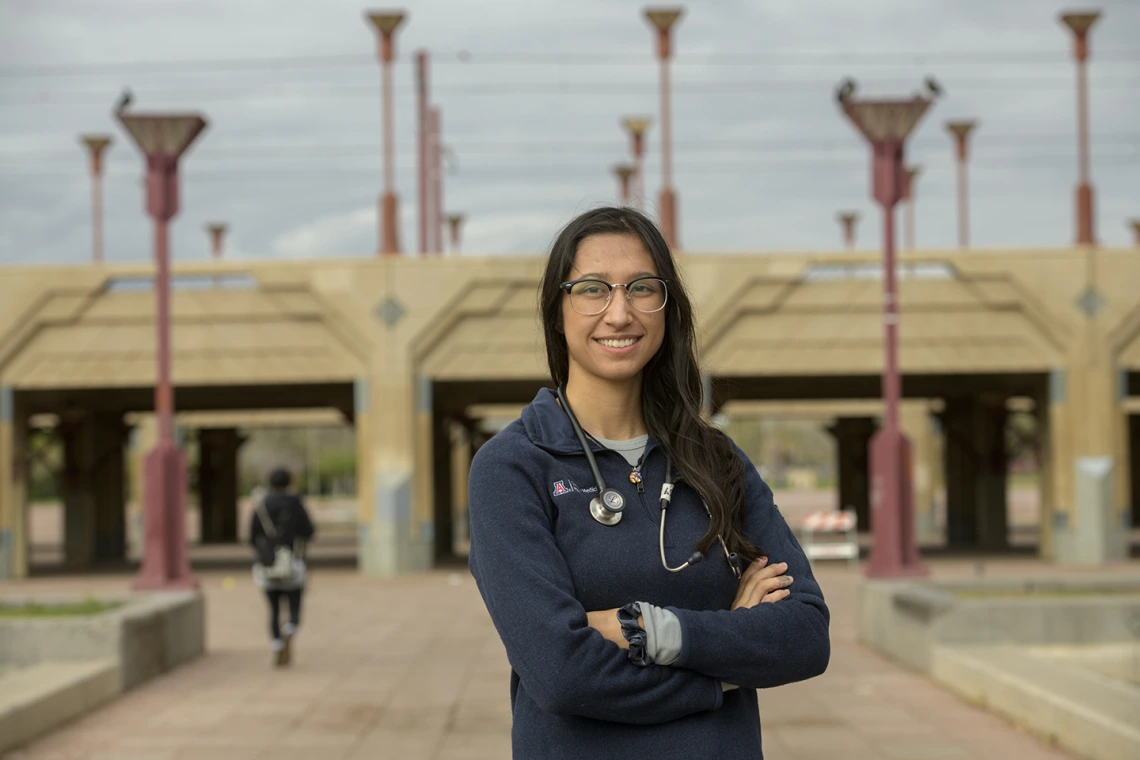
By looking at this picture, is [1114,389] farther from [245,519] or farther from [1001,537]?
[245,519]

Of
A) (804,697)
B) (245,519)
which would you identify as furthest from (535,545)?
(245,519)

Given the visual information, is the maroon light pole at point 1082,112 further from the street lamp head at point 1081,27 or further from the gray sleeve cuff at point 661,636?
the gray sleeve cuff at point 661,636

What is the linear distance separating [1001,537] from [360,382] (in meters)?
15.8

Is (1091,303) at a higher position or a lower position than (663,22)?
lower

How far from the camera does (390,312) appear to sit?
85.2ft

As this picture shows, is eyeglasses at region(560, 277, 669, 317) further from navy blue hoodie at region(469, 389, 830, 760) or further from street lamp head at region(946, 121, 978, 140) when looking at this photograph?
street lamp head at region(946, 121, 978, 140)

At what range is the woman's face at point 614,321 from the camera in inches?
117

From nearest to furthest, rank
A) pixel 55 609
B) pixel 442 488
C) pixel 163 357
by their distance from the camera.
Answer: pixel 55 609 → pixel 163 357 → pixel 442 488

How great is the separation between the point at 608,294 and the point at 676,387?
250 mm

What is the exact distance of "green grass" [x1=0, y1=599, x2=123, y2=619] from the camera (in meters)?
12.4

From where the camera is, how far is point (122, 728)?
33.0 ft

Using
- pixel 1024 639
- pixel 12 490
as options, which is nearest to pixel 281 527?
pixel 1024 639

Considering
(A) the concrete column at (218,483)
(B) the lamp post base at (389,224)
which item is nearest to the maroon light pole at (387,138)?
(B) the lamp post base at (389,224)

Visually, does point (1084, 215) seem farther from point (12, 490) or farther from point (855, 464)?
point (12, 490)
